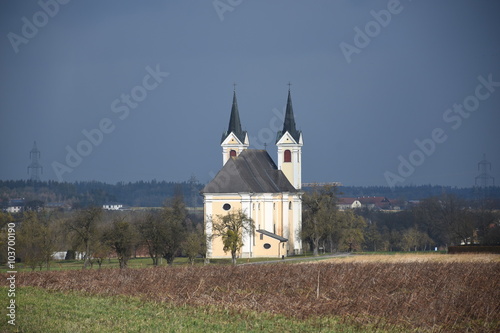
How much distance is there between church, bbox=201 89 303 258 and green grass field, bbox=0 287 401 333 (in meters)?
43.7

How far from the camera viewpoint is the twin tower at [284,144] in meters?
89.2

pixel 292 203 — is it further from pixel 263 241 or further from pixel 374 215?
pixel 374 215

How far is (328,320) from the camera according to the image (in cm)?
2964

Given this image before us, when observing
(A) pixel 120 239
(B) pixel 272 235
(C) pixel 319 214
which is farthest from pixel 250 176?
(A) pixel 120 239

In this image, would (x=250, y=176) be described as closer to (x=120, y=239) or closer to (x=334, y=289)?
(x=120, y=239)

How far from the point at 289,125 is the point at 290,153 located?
301 centimetres

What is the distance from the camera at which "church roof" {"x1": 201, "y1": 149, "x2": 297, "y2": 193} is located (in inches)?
3140

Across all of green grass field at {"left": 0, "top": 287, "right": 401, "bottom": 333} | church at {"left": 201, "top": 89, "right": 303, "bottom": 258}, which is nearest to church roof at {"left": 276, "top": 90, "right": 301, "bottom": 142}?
church at {"left": 201, "top": 89, "right": 303, "bottom": 258}

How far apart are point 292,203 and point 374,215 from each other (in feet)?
287

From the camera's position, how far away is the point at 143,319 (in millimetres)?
29375

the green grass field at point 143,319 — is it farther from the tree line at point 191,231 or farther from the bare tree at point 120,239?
the bare tree at point 120,239

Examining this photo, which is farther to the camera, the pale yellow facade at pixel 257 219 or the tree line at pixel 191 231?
the pale yellow facade at pixel 257 219

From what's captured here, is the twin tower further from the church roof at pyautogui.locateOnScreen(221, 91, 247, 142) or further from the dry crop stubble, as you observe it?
the dry crop stubble

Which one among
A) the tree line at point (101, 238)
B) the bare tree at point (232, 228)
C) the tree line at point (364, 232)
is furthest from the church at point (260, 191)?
the tree line at point (101, 238)
